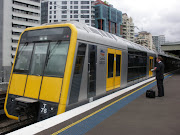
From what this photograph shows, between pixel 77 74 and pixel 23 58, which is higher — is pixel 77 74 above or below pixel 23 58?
below

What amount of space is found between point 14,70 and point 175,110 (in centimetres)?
570

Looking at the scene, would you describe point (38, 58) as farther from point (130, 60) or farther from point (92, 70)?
point (130, 60)

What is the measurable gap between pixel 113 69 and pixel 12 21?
202ft

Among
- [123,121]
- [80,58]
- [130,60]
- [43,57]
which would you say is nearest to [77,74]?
[80,58]

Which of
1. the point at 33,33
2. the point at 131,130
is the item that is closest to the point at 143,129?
the point at 131,130

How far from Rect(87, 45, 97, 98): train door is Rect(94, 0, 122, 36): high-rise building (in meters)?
84.4

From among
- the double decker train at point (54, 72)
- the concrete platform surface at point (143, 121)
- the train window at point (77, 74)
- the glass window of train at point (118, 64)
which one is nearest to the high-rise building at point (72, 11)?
the glass window of train at point (118, 64)

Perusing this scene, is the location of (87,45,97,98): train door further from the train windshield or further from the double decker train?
the train windshield

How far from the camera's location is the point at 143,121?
5047 mm

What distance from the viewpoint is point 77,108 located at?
583 centimetres

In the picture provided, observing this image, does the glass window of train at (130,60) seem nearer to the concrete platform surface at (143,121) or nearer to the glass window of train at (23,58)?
the concrete platform surface at (143,121)

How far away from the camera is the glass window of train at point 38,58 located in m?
6.05

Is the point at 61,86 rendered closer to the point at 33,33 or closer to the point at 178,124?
the point at 33,33

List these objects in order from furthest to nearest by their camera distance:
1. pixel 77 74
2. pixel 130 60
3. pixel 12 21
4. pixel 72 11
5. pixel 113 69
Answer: pixel 72 11
pixel 12 21
pixel 130 60
pixel 113 69
pixel 77 74
